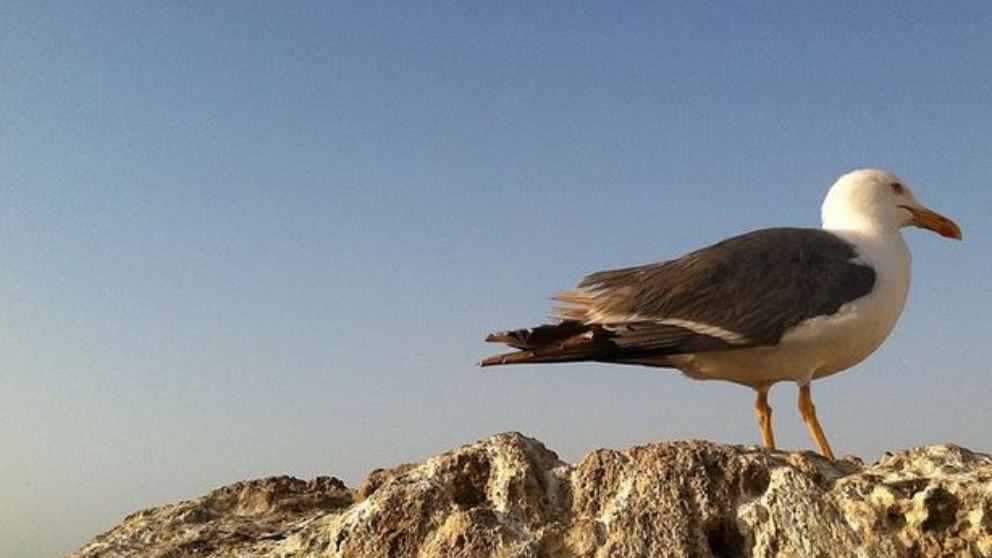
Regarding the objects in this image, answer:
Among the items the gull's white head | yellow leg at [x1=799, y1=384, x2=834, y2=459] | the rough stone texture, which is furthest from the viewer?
the gull's white head

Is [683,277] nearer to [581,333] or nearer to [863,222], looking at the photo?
[581,333]

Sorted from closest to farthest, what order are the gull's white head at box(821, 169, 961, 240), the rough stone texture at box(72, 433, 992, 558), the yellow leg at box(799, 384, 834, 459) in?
1. the rough stone texture at box(72, 433, 992, 558)
2. the yellow leg at box(799, 384, 834, 459)
3. the gull's white head at box(821, 169, 961, 240)

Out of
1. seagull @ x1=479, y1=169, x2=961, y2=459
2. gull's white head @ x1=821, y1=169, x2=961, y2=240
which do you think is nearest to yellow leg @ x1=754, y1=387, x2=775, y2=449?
seagull @ x1=479, y1=169, x2=961, y2=459

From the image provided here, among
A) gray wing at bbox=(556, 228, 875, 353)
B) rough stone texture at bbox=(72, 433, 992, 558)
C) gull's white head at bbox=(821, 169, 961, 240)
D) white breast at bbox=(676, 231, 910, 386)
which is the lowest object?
rough stone texture at bbox=(72, 433, 992, 558)

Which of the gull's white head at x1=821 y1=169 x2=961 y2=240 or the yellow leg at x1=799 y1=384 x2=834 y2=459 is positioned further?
the gull's white head at x1=821 y1=169 x2=961 y2=240

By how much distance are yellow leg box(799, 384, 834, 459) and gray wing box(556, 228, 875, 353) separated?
0.56 meters

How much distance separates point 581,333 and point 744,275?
65.1 inches

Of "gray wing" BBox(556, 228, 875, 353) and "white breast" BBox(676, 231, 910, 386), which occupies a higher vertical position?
"gray wing" BBox(556, 228, 875, 353)

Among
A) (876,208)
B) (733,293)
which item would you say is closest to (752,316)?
(733,293)

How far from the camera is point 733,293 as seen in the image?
8594mm

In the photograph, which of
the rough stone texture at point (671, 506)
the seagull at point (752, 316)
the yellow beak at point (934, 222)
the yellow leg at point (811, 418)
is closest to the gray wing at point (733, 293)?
the seagull at point (752, 316)

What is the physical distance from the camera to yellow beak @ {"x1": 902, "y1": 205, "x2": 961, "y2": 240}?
9.97m

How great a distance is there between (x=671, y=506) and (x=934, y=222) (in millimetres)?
6999

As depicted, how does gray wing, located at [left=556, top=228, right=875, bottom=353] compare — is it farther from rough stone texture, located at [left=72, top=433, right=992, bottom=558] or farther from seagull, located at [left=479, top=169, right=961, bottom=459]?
rough stone texture, located at [left=72, top=433, right=992, bottom=558]
